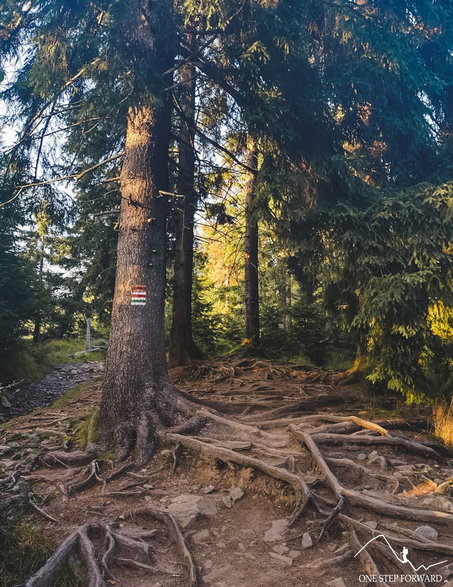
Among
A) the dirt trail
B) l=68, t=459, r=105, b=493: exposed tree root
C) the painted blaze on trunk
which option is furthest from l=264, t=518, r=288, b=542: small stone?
the dirt trail

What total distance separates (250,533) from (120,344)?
3.57m

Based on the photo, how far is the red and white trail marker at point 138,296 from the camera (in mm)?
6562

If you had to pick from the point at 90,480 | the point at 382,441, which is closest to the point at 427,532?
the point at 382,441

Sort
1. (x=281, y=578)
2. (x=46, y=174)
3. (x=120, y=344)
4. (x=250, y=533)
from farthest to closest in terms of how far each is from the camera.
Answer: (x=46, y=174)
(x=120, y=344)
(x=250, y=533)
(x=281, y=578)

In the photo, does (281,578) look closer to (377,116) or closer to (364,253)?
(364,253)

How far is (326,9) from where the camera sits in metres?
7.83

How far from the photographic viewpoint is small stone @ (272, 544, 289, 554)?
11.9 ft

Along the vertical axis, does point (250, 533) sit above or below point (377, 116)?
below

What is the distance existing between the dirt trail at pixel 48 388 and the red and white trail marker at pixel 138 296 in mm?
4334

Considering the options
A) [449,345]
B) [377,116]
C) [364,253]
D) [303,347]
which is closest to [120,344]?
[364,253]

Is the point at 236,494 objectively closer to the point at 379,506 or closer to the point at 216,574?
the point at 216,574

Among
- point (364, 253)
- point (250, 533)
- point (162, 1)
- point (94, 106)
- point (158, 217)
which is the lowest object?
point (250, 533)

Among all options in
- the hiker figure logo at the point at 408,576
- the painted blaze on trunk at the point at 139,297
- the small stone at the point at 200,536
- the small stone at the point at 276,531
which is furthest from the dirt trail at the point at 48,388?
the hiker figure logo at the point at 408,576

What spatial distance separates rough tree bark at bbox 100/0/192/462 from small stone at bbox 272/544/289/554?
257 centimetres
